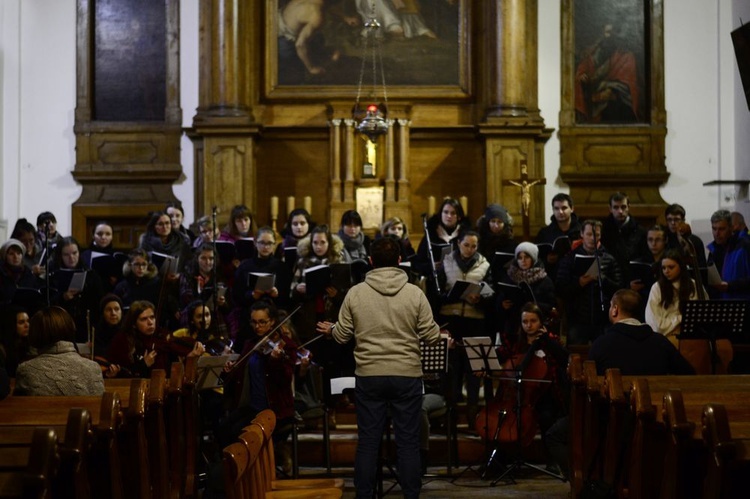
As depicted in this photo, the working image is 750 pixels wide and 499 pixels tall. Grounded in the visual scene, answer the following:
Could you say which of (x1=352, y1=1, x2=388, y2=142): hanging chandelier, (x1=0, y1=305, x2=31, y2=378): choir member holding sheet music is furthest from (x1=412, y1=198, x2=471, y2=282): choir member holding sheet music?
(x1=0, y1=305, x2=31, y2=378): choir member holding sheet music

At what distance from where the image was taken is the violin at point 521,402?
802 centimetres

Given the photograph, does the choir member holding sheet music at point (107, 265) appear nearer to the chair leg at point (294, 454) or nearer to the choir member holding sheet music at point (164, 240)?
the choir member holding sheet music at point (164, 240)

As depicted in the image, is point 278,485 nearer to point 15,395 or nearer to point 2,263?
point 15,395

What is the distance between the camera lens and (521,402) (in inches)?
316

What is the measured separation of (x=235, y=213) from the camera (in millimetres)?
10508

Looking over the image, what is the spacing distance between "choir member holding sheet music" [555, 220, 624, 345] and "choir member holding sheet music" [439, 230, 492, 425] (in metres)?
0.66

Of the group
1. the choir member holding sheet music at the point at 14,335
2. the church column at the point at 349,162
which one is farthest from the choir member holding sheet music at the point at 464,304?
the church column at the point at 349,162

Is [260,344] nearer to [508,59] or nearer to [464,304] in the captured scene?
[464,304]

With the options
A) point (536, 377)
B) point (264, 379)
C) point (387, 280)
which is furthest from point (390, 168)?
point (387, 280)

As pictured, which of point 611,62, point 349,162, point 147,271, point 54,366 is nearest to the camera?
point 54,366

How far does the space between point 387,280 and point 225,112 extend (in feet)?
23.7

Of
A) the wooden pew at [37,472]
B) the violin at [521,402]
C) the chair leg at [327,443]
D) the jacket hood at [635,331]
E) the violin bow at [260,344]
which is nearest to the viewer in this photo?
the wooden pew at [37,472]

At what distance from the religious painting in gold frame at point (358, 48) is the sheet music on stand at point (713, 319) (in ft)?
21.2

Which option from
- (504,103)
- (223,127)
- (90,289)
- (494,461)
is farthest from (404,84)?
(494,461)
